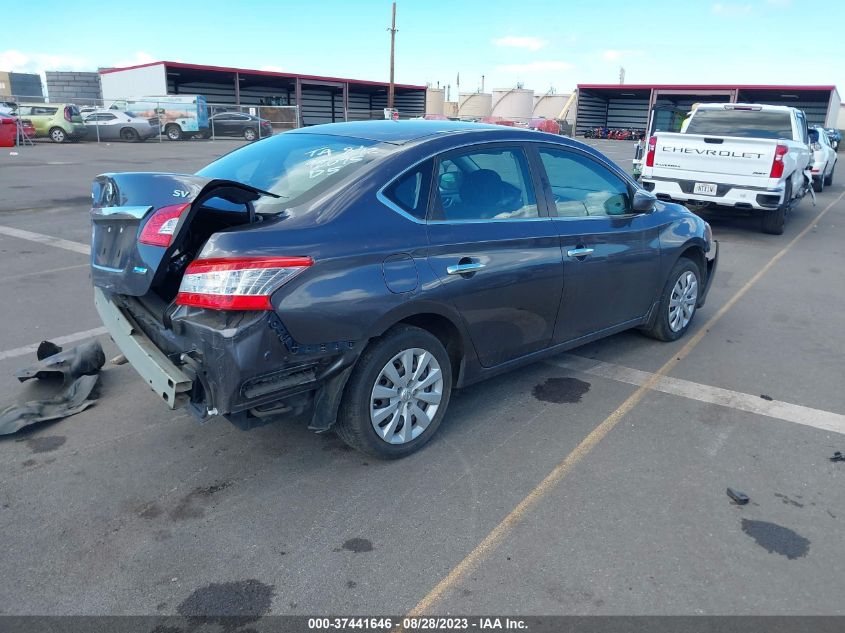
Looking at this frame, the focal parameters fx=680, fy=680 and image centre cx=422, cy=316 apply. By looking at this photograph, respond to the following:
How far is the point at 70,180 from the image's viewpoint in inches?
617

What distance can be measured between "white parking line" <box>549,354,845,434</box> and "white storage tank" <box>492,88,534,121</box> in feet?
194

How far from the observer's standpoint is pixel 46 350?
4.86 m

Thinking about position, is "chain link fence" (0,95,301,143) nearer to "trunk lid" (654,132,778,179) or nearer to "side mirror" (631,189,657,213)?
"trunk lid" (654,132,778,179)

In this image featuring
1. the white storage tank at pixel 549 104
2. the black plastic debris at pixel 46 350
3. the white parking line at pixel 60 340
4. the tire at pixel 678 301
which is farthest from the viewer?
the white storage tank at pixel 549 104

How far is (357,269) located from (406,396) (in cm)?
80

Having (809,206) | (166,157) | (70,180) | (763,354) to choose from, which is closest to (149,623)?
(763,354)

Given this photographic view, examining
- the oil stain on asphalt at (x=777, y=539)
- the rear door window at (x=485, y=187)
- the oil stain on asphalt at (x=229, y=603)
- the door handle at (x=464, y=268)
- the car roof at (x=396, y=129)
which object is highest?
the car roof at (x=396, y=129)

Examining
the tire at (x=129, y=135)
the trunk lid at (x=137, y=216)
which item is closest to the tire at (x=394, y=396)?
the trunk lid at (x=137, y=216)

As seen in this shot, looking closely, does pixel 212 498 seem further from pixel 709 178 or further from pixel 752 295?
pixel 709 178

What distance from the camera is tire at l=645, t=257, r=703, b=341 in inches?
217

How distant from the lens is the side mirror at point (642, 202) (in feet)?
16.0

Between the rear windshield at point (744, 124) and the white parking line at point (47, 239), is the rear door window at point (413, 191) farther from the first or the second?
the rear windshield at point (744, 124)

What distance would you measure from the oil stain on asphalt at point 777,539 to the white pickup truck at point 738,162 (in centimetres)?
844

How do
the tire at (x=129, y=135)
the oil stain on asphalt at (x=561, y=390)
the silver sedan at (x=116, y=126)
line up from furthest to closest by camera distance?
the tire at (x=129, y=135) < the silver sedan at (x=116, y=126) < the oil stain on asphalt at (x=561, y=390)
